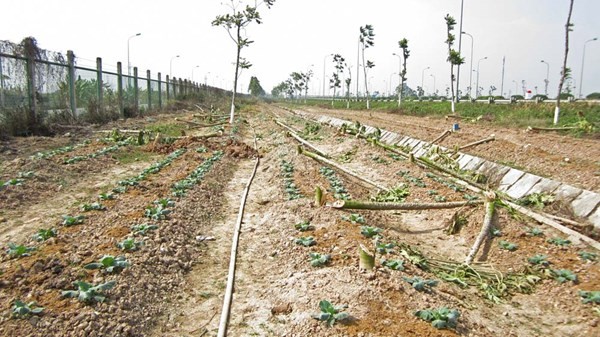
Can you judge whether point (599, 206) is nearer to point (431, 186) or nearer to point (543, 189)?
point (543, 189)

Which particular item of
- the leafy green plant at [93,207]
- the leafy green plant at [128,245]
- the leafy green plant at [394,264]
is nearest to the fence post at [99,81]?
the leafy green plant at [93,207]

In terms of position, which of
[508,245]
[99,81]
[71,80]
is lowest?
[508,245]

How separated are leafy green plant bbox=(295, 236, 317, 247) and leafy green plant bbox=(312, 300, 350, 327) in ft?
5.17

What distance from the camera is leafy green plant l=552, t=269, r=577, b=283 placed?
484 cm

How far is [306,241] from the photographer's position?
17.6 ft

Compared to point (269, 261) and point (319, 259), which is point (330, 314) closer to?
point (319, 259)

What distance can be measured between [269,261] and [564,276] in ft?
11.4

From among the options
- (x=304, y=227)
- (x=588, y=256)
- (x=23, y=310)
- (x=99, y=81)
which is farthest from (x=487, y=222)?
(x=99, y=81)

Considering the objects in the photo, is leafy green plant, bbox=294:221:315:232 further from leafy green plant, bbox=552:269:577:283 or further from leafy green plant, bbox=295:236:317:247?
leafy green plant, bbox=552:269:577:283

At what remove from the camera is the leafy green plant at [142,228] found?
5349mm

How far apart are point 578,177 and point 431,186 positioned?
350cm

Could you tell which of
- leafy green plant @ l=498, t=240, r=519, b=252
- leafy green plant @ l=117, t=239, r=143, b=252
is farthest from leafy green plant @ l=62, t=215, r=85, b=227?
leafy green plant @ l=498, t=240, r=519, b=252

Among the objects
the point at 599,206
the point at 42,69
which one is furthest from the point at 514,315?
the point at 42,69

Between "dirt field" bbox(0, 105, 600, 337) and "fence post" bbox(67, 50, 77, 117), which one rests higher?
"fence post" bbox(67, 50, 77, 117)
